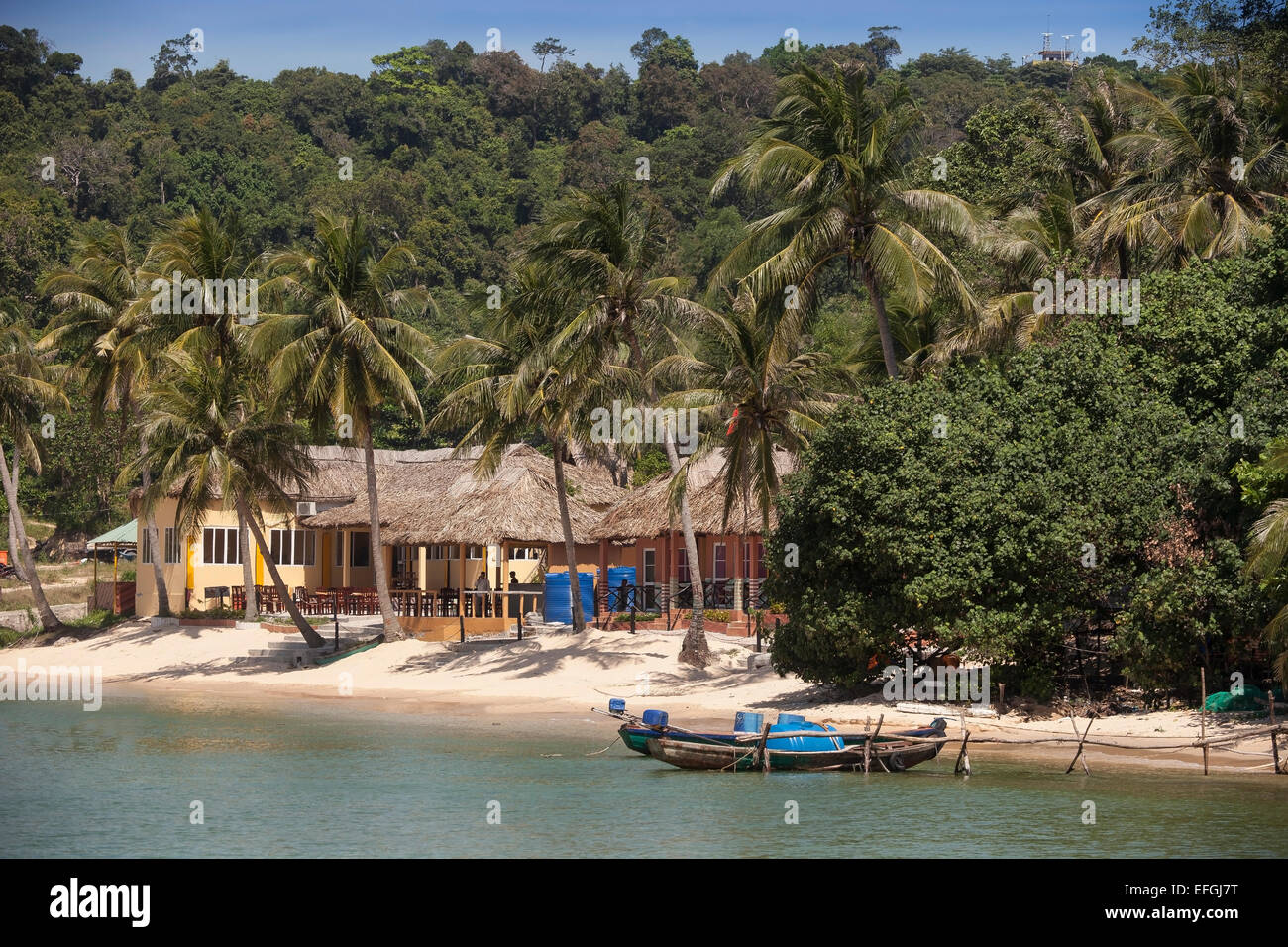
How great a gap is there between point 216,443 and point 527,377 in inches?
356

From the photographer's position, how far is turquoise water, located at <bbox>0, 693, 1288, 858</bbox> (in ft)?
52.1

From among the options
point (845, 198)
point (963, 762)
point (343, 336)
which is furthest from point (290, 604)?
point (963, 762)

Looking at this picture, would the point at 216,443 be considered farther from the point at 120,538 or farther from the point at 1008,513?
the point at 1008,513

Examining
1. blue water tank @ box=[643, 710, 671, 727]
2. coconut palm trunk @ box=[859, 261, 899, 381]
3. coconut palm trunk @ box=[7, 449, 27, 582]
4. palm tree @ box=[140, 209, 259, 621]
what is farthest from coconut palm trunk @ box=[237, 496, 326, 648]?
blue water tank @ box=[643, 710, 671, 727]

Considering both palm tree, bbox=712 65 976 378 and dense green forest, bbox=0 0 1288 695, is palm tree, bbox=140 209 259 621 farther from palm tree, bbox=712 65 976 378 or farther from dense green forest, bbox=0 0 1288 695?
palm tree, bbox=712 65 976 378

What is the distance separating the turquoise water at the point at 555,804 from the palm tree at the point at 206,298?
15.0 meters

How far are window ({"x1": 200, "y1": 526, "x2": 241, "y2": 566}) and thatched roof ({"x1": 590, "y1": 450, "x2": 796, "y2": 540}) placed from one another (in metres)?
12.8

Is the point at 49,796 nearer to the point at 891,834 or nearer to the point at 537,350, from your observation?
the point at 891,834

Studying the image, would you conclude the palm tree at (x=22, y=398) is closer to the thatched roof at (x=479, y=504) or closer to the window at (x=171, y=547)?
the window at (x=171, y=547)

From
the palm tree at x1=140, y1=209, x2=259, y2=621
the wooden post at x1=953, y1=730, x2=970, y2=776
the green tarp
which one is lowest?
the wooden post at x1=953, y1=730, x2=970, y2=776

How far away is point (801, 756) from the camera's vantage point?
1991 centimetres

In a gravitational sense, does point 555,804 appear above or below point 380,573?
below

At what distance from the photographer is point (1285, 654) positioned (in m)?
17.7

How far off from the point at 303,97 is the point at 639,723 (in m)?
90.3
